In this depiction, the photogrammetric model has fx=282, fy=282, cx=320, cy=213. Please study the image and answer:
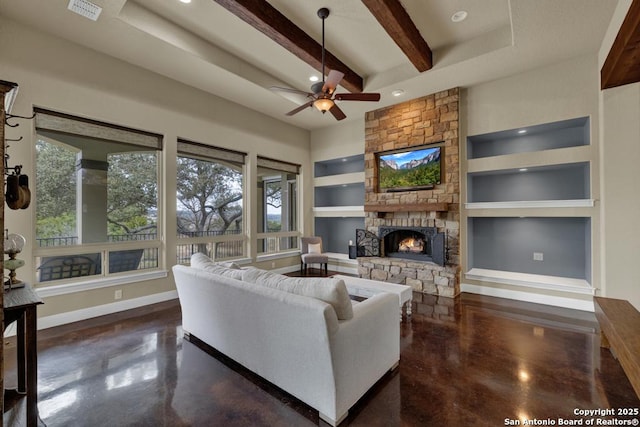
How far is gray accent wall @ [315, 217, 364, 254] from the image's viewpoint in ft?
23.1

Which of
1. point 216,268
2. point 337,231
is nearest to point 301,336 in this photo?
point 216,268

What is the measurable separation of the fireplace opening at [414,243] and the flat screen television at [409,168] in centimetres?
81

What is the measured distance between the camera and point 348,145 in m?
6.38

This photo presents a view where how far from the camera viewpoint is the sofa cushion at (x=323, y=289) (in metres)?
1.89

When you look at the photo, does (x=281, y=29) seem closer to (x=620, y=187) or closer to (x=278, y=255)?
(x=278, y=255)

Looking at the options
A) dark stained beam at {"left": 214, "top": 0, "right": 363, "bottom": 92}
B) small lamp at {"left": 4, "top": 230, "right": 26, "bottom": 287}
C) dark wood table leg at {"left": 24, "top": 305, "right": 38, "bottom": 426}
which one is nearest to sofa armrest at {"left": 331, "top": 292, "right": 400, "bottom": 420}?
dark wood table leg at {"left": 24, "top": 305, "right": 38, "bottom": 426}

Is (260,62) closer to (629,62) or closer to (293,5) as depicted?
(293,5)

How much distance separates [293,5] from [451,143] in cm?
320

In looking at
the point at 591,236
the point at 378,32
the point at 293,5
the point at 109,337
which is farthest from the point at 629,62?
the point at 109,337

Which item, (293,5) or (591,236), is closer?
(293,5)

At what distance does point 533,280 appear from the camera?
13.9 feet

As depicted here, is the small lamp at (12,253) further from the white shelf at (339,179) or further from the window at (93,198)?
the white shelf at (339,179)

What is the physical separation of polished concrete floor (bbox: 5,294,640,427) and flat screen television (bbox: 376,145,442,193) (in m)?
2.58

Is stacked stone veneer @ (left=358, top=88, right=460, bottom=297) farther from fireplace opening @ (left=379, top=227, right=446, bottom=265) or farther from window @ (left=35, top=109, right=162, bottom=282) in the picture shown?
window @ (left=35, top=109, right=162, bottom=282)
